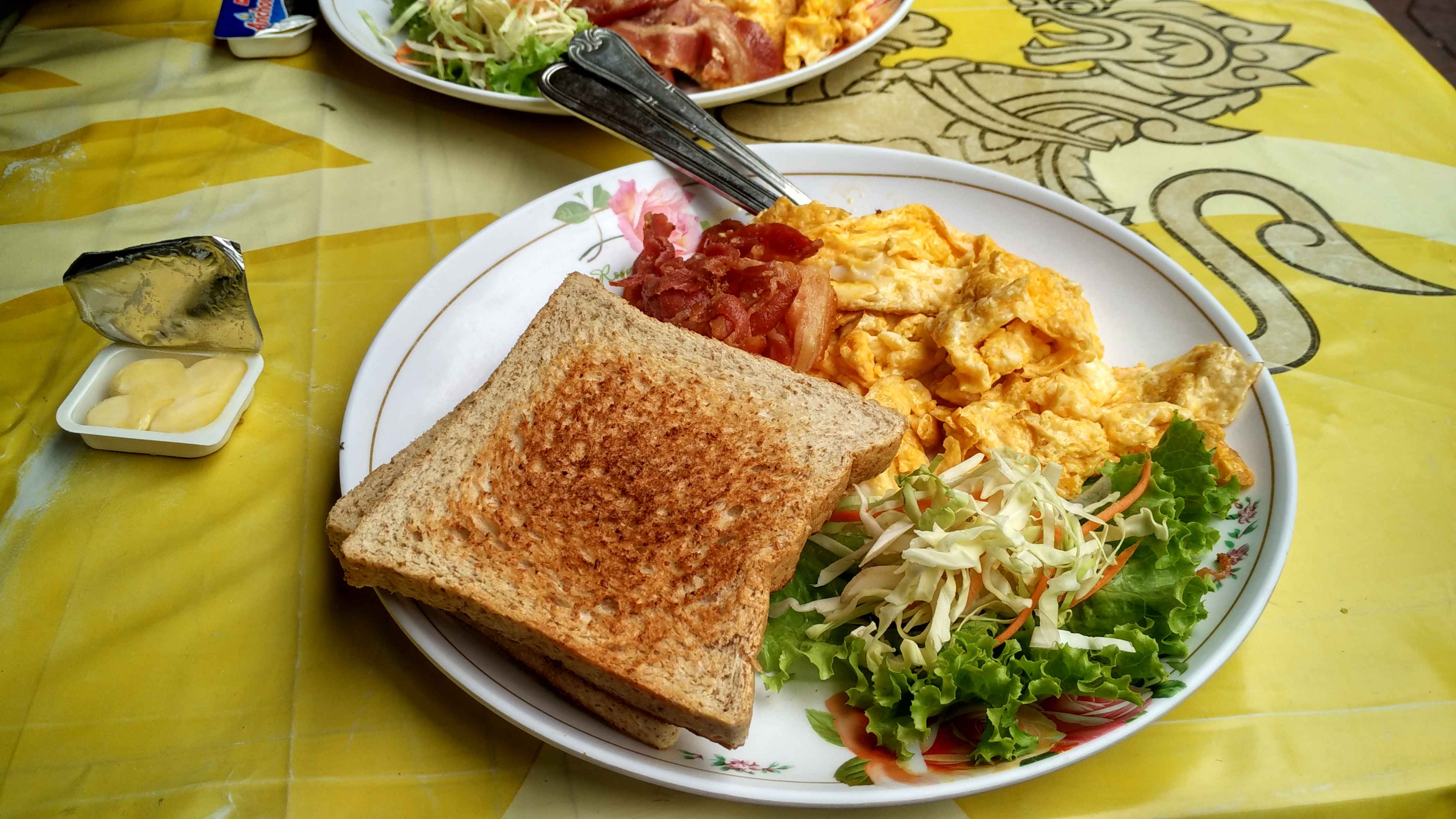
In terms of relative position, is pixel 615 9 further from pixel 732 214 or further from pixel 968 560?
pixel 968 560

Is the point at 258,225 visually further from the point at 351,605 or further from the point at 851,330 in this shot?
the point at 851,330

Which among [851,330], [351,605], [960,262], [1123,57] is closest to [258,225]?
[351,605]

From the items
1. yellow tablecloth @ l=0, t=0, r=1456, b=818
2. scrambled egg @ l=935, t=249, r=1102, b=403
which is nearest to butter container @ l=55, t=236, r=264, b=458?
yellow tablecloth @ l=0, t=0, r=1456, b=818

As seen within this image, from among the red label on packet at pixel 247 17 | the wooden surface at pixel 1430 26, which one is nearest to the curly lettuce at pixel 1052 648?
the red label on packet at pixel 247 17

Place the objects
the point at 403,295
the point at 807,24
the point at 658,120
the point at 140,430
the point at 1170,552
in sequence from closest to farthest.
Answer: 1. the point at 1170,552
2. the point at 140,430
3. the point at 403,295
4. the point at 658,120
5. the point at 807,24

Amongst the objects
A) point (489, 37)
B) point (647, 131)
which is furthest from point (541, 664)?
point (489, 37)

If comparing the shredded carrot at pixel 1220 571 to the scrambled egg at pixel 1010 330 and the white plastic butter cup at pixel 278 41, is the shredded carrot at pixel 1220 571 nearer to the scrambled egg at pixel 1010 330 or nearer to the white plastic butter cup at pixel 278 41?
the scrambled egg at pixel 1010 330

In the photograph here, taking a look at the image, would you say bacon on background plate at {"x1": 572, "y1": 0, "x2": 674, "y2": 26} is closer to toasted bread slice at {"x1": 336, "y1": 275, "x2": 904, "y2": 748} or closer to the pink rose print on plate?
the pink rose print on plate
